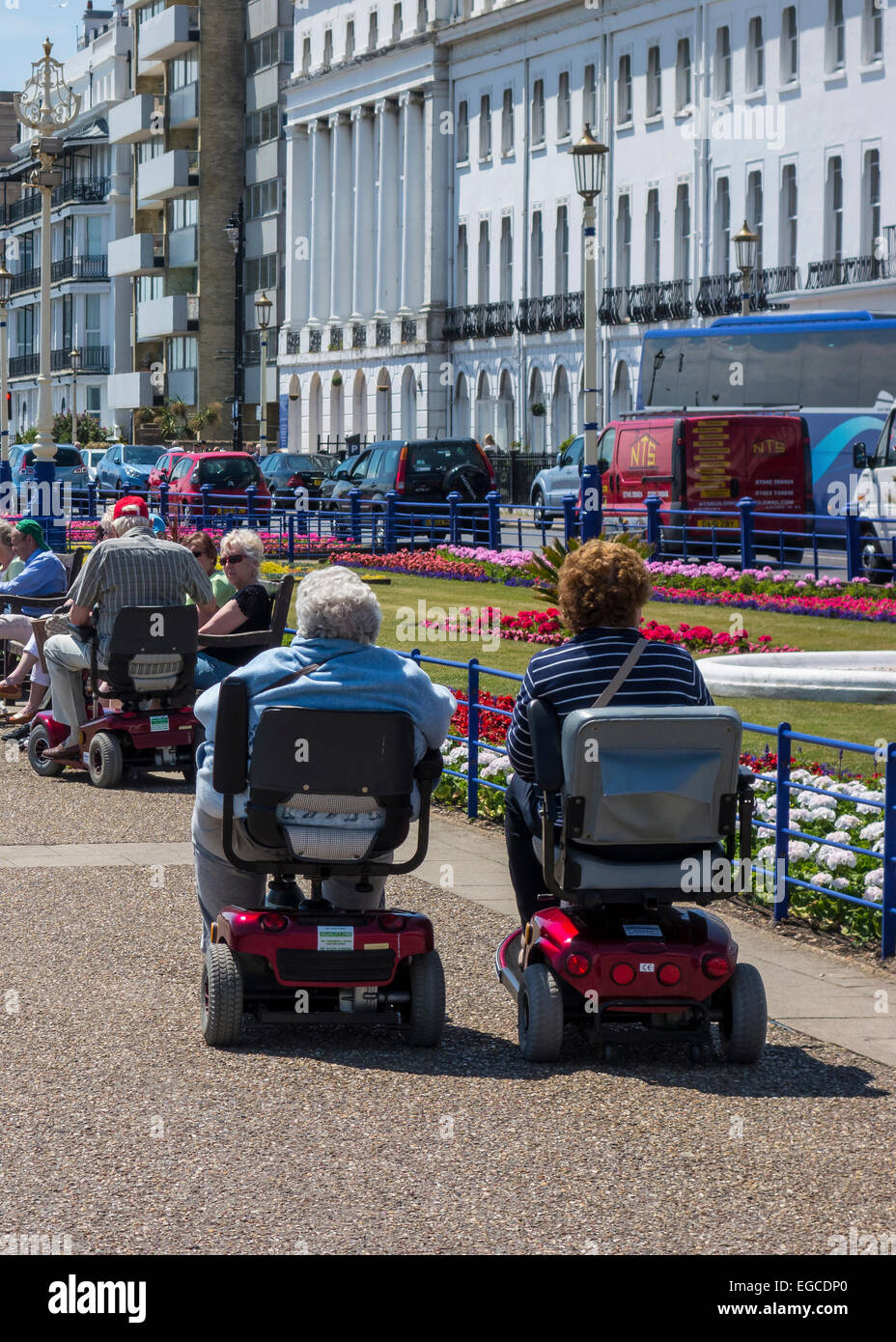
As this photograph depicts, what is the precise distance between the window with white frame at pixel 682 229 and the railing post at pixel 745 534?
3208cm

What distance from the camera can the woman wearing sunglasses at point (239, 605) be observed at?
1258 cm

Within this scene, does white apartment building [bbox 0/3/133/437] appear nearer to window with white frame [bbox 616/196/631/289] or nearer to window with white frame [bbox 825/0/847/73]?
window with white frame [bbox 616/196/631/289]

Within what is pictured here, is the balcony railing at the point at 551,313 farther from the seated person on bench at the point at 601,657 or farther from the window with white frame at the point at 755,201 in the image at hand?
the seated person on bench at the point at 601,657

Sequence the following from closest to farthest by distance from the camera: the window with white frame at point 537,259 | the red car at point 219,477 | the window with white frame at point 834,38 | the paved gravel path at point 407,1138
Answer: the paved gravel path at point 407,1138 < the red car at point 219,477 < the window with white frame at point 834,38 < the window with white frame at point 537,259

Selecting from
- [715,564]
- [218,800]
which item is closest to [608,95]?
[715,564]

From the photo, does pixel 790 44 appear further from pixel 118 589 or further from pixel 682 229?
pixel 118 589

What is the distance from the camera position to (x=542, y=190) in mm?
68125

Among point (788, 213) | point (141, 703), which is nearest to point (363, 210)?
point (788, 213)

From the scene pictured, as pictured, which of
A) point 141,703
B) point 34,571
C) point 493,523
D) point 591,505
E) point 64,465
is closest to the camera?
point 141,703

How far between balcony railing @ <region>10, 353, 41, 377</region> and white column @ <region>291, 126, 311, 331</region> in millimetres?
29472

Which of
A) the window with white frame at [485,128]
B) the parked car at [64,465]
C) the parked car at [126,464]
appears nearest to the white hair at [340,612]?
the parked car at [64,465]

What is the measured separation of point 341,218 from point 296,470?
3478 cm

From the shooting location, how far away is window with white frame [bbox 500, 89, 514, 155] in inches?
2763

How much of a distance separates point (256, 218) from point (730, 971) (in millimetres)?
84167
